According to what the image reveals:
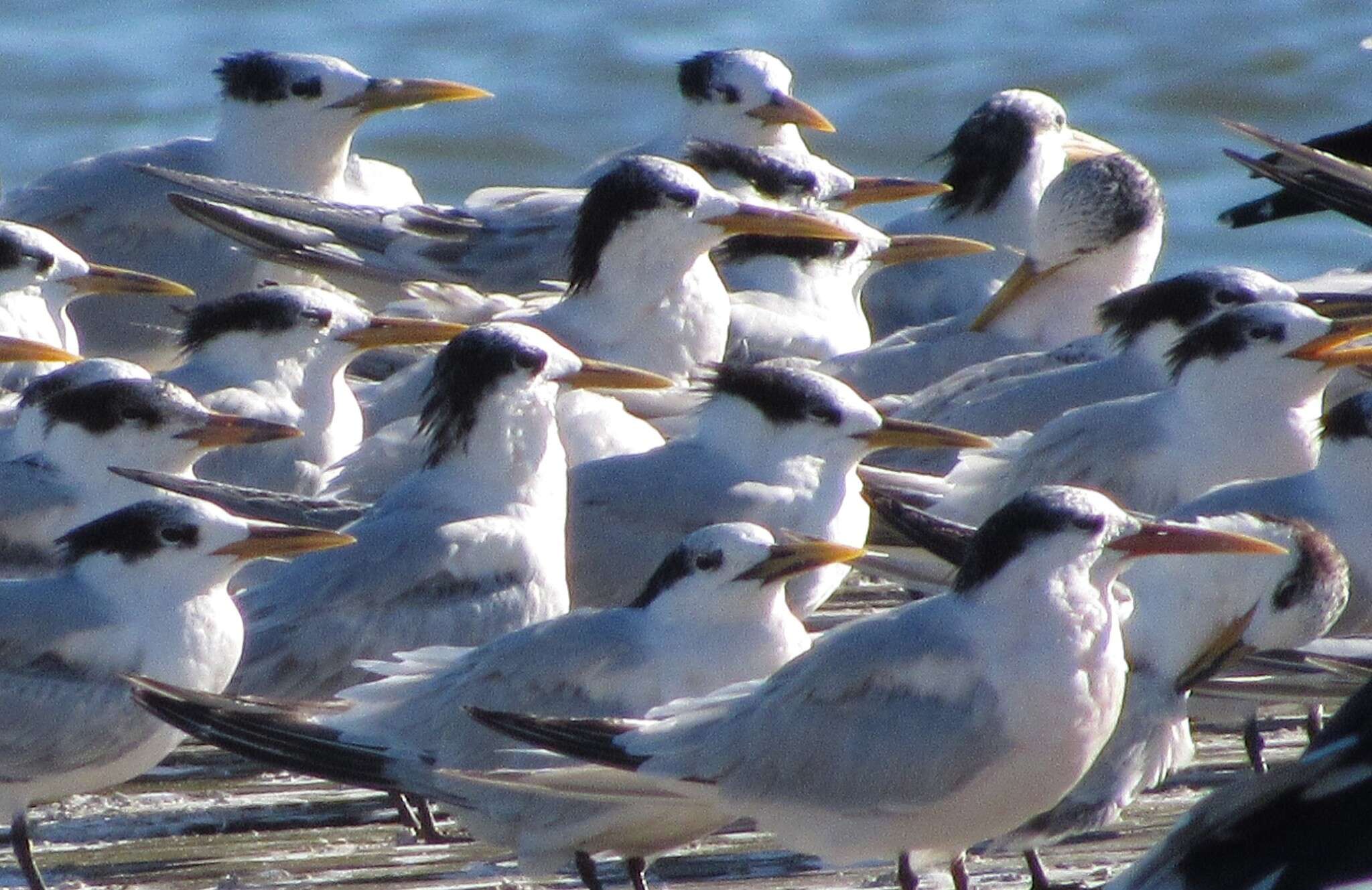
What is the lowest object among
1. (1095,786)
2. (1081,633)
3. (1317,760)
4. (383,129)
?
(383,129)

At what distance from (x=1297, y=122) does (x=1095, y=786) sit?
1277 cm

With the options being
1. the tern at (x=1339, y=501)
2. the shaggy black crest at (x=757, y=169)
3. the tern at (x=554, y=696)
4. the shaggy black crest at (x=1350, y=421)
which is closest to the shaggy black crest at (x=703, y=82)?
the shaggy black crest at (x=757, y=169)

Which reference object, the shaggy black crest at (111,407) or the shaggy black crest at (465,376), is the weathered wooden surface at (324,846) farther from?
the shaggy black crest at (111,407)

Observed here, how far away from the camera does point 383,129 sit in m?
16.8

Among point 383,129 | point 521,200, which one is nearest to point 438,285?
point 521,200

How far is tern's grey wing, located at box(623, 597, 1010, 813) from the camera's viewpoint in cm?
402

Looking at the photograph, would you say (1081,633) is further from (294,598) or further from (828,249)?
(828,249)

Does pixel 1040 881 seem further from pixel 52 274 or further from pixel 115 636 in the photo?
pixel 52 274

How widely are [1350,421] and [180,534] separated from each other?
6.79 feet

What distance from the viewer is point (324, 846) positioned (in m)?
4.50

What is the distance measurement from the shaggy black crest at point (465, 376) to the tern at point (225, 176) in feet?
8.38

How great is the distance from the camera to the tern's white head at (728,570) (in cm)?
441

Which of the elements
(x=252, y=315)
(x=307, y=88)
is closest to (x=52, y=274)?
(x=252, y=315)

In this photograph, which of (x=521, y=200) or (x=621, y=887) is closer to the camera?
(x=621, y=887)
